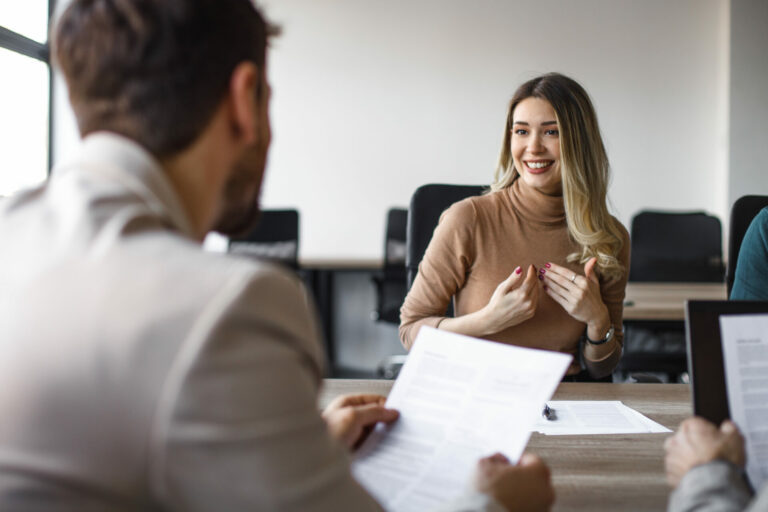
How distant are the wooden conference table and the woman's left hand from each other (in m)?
0.27

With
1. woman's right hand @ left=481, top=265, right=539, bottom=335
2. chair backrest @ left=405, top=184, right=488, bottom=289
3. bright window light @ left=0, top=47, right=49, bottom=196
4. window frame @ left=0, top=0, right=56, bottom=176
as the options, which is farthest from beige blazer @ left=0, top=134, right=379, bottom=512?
bright window light @ left=0, top=47, right=49, bottom=196

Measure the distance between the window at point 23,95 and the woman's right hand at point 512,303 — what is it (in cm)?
316

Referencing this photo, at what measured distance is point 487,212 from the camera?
1.63 metres

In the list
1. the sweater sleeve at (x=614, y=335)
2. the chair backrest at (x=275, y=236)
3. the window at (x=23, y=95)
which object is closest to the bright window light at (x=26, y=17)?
the window at (x=23, y=95)

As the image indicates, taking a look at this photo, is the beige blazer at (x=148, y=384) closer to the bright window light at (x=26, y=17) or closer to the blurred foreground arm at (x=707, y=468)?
the blurred foreground arm at (x=707, y=468)

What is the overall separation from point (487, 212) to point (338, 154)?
3096 mm

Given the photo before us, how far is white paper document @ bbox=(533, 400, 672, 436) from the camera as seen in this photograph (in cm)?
99

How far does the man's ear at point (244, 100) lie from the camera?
562 mm

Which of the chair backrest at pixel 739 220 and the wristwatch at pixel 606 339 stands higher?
the chair backrest at pixel 739 220

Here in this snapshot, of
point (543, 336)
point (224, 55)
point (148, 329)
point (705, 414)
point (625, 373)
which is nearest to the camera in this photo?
point (148, 329)

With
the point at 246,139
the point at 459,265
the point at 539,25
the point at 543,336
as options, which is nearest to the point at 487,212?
the point at 459,265

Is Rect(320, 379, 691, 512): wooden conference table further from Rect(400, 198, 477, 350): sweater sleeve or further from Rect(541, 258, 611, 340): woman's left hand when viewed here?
Rect(400, 198, 477, 350): sweater sleeve

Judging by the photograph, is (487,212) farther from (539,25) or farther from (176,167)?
(539,25)

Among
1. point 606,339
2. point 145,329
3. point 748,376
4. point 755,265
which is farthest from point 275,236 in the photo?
point 145,329
